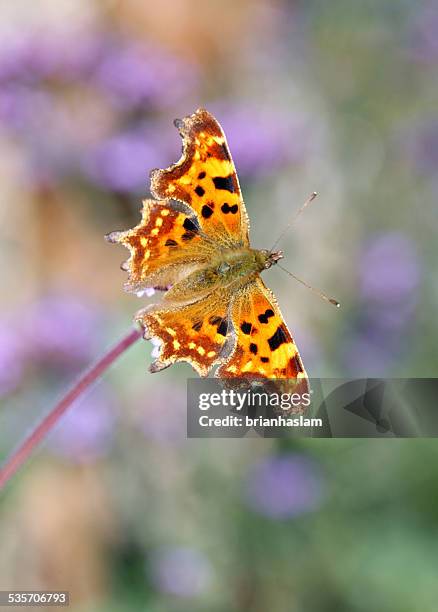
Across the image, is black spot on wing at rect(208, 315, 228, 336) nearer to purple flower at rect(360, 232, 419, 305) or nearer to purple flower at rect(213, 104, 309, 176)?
purple flower at rect(213, 104, 309, 176)

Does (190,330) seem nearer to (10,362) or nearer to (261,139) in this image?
(10,362)

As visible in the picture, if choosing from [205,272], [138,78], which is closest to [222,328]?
[205,272]

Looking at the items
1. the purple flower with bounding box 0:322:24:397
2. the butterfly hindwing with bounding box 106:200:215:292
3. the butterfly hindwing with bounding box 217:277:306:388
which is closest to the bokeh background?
the purple flower with bounding box 0:322:24:397

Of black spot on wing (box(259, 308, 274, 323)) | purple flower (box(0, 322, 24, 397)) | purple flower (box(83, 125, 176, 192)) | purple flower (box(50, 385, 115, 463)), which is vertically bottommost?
black spot on wing (box(259, 308, 274, 323))

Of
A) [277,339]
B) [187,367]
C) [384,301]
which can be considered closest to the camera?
[277,339]

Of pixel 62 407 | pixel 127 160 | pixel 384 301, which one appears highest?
pixel 127 160

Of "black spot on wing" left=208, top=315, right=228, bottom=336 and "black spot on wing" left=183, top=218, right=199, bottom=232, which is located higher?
"black spot on wing" left=183, top=218, right=199, bottom=232
